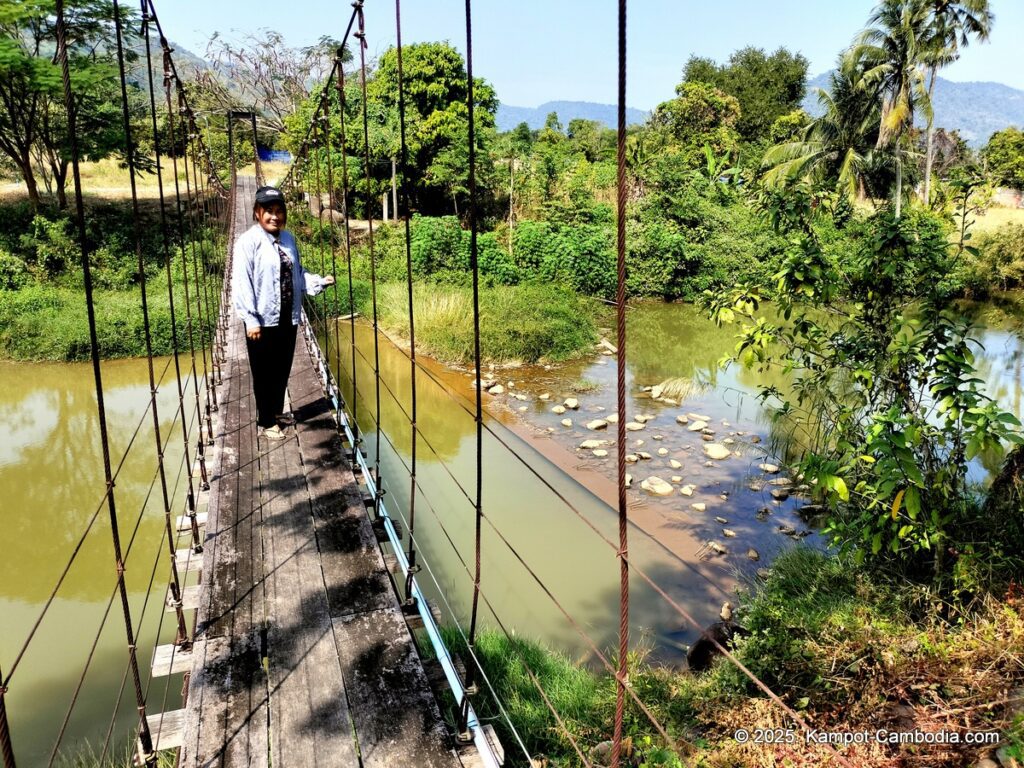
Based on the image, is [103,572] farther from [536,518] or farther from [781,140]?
A: [781,140]

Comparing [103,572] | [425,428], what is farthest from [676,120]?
[103,572]

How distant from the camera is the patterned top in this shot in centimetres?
234

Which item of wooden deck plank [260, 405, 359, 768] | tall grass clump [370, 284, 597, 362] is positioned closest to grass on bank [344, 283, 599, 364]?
tall grass clump [370, 284, 597, 362]

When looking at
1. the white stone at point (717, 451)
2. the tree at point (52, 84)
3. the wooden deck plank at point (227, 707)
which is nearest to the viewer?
the wooden deck plank at point (227, 707)

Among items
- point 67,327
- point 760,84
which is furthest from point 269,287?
point 760,84

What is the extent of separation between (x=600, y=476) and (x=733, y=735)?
282 centimetres

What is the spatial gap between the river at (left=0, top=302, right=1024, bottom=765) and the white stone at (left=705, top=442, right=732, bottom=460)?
0.07 m

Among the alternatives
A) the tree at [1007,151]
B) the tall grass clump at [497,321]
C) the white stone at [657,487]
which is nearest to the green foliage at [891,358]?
the white stone at [657,487]

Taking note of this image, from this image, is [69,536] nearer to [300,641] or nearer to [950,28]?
[300,641]

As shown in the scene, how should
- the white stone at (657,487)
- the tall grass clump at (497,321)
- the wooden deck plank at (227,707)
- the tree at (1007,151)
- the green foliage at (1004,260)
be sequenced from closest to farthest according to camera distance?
1. the wooden deck plank at (227,707)
2. the white stone at (657,487)
3. the tall grass clump at (497,321)
4. the green foliage at (1004,260)
5. the tree at (1007,151)

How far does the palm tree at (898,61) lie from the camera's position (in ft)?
33.1

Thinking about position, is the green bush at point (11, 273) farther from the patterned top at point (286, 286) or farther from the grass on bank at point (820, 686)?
the grass on bank at point (820, 686)

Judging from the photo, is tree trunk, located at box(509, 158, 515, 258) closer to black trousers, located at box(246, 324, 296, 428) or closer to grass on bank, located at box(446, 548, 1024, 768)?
black trousers, located at box(246, 324, 296, 428)

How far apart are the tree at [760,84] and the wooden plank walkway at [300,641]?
17.0 metres
